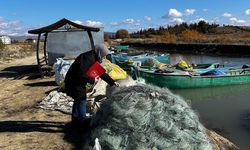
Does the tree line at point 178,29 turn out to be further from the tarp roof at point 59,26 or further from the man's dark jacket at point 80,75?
the man's dark jacket at point 80,75

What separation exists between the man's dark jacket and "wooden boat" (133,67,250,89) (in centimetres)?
1158

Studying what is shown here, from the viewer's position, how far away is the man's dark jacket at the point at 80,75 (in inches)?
264

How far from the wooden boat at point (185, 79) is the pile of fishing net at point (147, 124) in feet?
39.1

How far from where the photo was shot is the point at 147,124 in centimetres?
594

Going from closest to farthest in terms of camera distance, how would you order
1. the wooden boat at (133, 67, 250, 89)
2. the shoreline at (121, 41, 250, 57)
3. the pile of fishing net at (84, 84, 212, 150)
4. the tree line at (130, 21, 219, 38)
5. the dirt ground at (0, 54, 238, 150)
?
the pile of fishing net at (84, 84, 212, 150) → the dirt ground at (0, 54, 238, 150) → the wooden boat at (133, 67, 250, 89) → the shoreline at (121, 41, 250, 57) → the tree line at (130, 21, 219, 38)

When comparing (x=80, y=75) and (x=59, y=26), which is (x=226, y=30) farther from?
(x=80, y=75)

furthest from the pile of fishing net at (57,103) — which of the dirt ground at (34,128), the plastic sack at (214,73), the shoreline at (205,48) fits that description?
the shoreline at (205,48)

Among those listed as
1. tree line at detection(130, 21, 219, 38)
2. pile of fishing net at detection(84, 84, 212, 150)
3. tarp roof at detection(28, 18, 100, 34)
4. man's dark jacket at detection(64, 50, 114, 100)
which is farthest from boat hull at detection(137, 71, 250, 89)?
tree line at detection(130, 21, 219, 38)

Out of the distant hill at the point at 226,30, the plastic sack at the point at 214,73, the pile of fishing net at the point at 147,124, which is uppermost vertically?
the distant hill at the point at 226,30

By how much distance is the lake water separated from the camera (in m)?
11.3

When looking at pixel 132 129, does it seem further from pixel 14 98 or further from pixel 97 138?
pixel 14 98

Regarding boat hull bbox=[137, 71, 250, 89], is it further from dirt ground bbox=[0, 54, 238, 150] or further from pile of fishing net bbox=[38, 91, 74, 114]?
pile of fishing net bbox=[38, 91, 74, 114]

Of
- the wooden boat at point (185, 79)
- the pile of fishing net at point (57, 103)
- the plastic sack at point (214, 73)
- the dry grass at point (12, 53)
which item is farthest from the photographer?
the dry grass at point (12, 53)

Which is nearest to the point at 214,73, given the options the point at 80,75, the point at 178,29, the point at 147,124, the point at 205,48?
the point at 80,75
